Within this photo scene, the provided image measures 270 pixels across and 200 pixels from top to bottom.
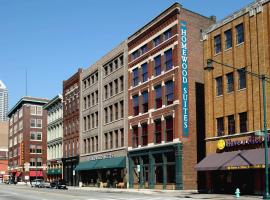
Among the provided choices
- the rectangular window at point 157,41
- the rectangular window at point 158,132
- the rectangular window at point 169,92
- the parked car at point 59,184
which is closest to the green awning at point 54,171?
the parked car at point 59,184

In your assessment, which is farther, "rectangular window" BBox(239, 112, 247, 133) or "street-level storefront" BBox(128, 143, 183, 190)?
Answer: "street-level storefront" BBox(128, 143, 183, 190)

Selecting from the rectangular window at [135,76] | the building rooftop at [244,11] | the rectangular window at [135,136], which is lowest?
the rectangular window at [135,136]

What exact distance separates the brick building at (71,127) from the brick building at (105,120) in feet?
7.91

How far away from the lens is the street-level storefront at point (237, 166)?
35531 millimetres

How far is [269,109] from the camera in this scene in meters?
35.8

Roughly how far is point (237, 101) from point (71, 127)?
46.9 metres

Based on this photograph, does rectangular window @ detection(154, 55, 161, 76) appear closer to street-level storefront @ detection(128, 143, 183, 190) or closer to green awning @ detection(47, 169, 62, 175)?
street-level storefront @ detection(128, 143, 183, 190)

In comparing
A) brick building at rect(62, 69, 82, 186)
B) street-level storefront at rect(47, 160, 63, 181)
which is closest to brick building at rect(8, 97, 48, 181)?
street-level storefront at rect(47, 160, 63, 181)

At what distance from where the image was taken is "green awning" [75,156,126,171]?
5803 cm

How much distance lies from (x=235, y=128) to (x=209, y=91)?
16.9ft

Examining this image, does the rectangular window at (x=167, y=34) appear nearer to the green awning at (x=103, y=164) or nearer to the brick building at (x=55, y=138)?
the green awning at (x=103, y=164)

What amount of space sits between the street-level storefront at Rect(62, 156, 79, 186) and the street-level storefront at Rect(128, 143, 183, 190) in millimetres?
21654

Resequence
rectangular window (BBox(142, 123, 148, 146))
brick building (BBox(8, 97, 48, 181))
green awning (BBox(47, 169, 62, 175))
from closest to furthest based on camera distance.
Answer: rectangular window (BBox(142, 123, 148, 146)) < green awning (BBox(47, 169, 62, 175)) < brick building (BBox(8, 97, 48, 181))

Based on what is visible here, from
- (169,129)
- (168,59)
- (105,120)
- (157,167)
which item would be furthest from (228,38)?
(105,120)
